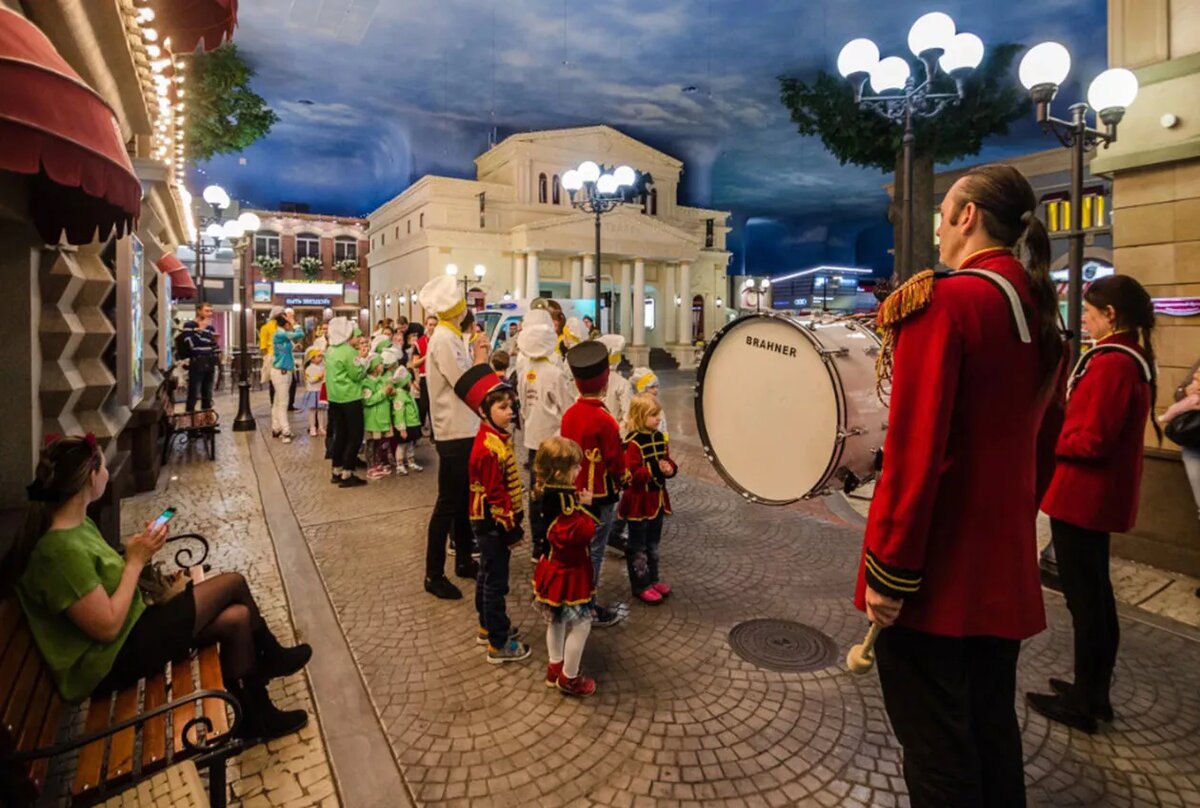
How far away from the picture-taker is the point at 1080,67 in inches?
1008

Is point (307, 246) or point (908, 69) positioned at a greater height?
point (307, 246)

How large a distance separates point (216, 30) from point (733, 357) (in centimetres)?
534

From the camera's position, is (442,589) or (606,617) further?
(442,589)

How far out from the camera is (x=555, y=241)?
32.9 meters

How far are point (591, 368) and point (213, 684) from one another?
8.55 ft

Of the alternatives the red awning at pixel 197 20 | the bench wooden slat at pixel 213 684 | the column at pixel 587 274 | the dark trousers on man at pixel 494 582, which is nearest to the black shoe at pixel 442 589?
the dark trousers on man at pixel 494 582

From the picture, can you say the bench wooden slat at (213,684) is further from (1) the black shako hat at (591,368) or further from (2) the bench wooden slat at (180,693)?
(1) the black shako hat at (591,368)

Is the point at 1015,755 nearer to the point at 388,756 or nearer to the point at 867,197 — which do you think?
the point at 388,756

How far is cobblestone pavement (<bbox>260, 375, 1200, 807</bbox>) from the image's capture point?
2.77 m

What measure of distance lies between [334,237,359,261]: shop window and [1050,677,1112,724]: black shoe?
5193cm

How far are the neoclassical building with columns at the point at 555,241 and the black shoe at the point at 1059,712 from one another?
2885 centimetres

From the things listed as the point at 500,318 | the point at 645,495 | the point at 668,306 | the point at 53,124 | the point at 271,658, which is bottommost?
the point at 271,658

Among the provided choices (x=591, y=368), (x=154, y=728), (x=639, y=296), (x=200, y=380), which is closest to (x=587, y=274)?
(x=639, y=296)

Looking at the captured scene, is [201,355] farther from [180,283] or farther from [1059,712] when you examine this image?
[1059,712]
